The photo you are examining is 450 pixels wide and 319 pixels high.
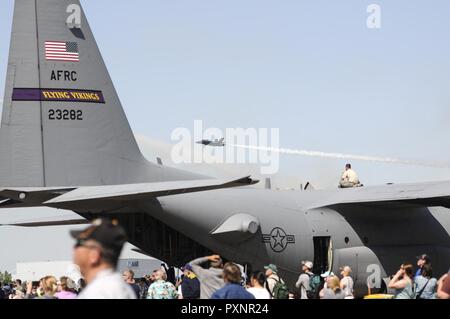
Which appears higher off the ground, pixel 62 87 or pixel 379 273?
pixel 62 87

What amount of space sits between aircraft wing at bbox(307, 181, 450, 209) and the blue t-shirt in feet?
42.6

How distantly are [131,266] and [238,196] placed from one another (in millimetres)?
43078

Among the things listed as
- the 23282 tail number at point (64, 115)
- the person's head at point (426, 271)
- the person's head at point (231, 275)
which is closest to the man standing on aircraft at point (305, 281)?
the 23282 tail number at point (64, 115)

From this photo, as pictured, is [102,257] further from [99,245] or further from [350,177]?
[350,177]

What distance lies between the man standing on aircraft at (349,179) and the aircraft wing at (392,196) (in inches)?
25.4

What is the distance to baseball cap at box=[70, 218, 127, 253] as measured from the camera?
513cm

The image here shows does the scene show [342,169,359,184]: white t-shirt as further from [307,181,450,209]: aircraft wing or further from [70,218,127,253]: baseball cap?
[70,218,127,253]: baseball cap

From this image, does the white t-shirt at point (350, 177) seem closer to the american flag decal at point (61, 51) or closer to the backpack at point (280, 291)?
the american flag decal at point (61, 51)

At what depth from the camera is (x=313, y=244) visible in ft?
70.5

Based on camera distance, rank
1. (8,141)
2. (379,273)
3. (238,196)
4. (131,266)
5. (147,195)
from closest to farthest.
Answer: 1. (147,195)
2. (8,141)
3. (238,196)
4. (379,273)
5. (131,266)

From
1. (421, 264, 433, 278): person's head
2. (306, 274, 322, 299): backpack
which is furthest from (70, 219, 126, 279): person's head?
(306, 274, 322, 299): backpack
